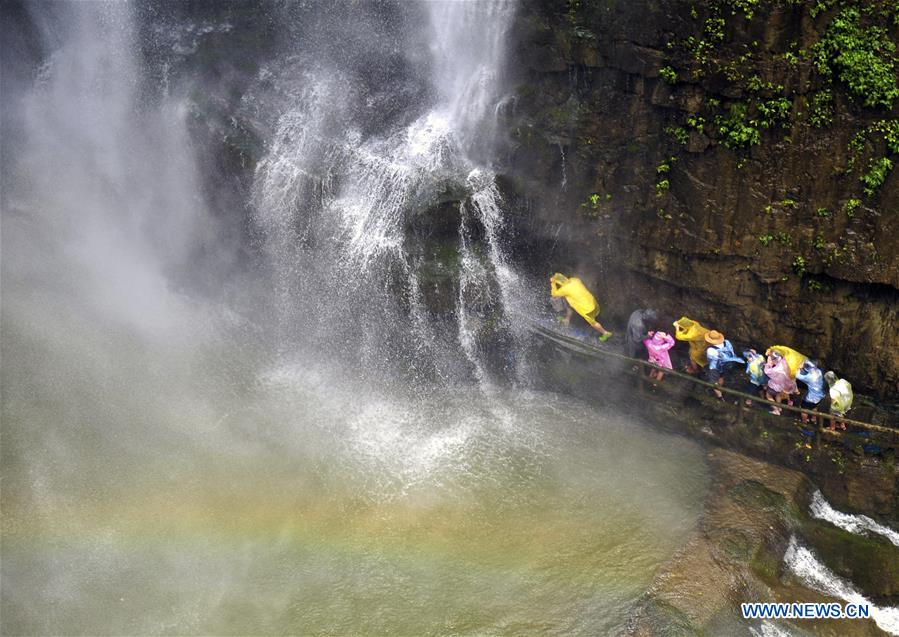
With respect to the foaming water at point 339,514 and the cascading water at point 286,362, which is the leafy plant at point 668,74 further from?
the foaming water at point 339,514

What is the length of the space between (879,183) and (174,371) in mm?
12154

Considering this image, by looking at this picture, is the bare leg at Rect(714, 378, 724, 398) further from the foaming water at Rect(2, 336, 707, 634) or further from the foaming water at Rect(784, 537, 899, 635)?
the foaming water at Rect(784, 537, 899, 635)

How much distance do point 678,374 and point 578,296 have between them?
84.3 inches

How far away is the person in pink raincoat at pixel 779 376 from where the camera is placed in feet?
36.8

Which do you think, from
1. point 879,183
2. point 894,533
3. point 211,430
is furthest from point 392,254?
point 894,533

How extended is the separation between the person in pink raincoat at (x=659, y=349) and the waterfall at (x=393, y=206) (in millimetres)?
2489

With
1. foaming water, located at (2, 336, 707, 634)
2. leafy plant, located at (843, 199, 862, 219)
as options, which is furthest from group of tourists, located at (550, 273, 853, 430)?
leafy plant, located at (843, 199, 862, 219)

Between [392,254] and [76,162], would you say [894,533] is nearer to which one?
[392,254]

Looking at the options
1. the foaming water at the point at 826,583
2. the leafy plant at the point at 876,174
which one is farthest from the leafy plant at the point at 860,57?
the foaming water at the point at 826,583

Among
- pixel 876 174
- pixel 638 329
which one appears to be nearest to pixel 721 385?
pixel 638 329

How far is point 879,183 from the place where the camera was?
10.3m

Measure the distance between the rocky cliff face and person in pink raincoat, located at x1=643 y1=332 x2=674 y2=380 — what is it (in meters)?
0.70

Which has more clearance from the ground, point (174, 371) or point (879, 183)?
point (879, 183)

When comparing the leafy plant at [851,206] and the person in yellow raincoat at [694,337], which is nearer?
the leafy plant at [851,206]
